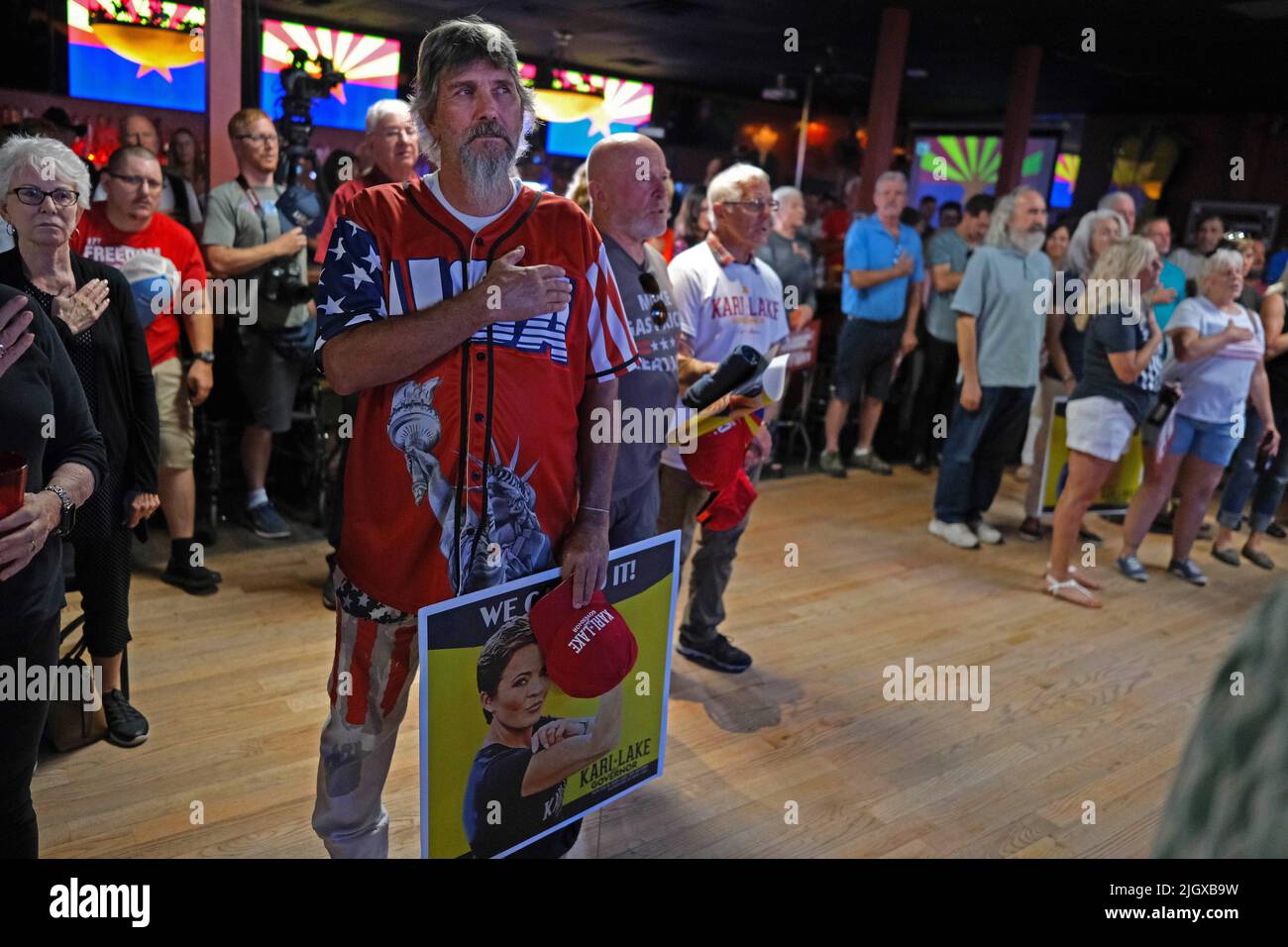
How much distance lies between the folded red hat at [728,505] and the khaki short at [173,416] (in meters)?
1.99

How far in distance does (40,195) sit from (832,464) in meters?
4.73

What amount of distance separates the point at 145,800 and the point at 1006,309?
414 cm

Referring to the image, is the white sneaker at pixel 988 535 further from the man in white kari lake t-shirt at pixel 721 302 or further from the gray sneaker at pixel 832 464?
the man in white kari lake t-shirt at pixel 721 302

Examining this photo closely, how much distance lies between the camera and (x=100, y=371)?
260 cm

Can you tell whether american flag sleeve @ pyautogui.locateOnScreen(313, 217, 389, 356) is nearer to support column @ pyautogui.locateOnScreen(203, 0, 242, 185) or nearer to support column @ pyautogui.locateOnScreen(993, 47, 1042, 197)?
support column @ pyautogui.locateOnScreen(203, 0, 242, 185)

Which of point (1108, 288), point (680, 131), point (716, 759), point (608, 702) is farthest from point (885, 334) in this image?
point (680, 131)

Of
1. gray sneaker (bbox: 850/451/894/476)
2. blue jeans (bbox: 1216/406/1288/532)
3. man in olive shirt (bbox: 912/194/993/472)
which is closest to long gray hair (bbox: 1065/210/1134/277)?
man in olive shirt (bbox: 912/194/993/472)

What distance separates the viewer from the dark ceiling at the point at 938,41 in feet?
24.1

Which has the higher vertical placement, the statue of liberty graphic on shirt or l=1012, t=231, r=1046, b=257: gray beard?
l=1012, t=231, r=1046, b=257: gray beard

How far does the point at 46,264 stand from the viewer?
247 cm

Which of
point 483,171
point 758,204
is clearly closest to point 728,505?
point 758,204

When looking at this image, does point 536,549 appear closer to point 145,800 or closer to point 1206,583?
point 145,800

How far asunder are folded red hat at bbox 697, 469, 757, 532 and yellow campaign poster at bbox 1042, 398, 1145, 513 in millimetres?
2716

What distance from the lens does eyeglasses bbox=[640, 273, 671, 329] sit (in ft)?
8.27
